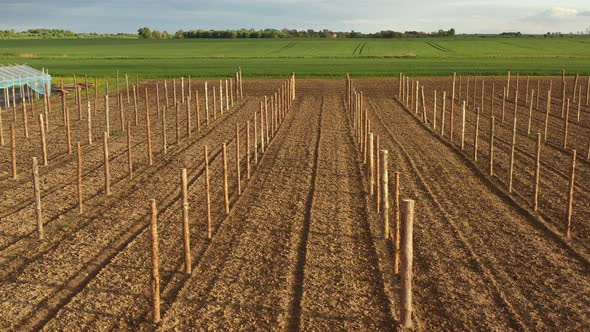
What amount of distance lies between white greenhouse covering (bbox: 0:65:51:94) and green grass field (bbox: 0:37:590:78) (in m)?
19.8

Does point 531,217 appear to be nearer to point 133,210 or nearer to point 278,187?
point 278,187

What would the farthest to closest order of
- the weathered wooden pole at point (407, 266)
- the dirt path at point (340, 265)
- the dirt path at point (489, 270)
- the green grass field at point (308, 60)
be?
the green grass field at point (308, 60)
the dirt path at point (489, 270)
the dirt path at point (340, 265)
the weathered wooden pole at point (407, 266)

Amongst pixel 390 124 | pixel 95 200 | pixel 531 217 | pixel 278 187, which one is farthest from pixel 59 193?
pixel 390 124

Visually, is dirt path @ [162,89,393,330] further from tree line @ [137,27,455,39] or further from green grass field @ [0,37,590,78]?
tree line @ [137,27,455,39]

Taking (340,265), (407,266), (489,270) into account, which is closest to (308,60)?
(340,265)

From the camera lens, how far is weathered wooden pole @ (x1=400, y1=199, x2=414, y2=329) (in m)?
8.46

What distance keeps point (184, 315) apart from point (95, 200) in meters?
7.15

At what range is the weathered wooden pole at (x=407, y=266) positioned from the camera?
846 cm

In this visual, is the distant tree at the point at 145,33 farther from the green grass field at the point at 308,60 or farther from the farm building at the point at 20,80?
the farm building at the point at 20,80

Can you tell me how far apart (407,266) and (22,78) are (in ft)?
104

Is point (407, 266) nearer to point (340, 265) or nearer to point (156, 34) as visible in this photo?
point (340, 265)

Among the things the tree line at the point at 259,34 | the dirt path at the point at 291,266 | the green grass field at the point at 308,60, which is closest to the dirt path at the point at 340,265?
the dirt path at the point at 291,266

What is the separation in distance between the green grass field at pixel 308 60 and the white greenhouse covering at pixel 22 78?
1983 cm

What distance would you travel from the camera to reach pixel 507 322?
8.73 metres
